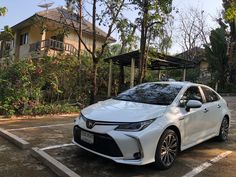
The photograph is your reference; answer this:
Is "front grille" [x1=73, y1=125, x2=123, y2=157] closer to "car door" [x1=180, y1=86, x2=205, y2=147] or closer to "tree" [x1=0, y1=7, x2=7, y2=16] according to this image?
"car door" [x1=180, y1=86, x2=205, y2=147]

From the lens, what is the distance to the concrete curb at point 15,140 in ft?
20.1

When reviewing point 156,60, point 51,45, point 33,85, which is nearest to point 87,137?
point 33,85

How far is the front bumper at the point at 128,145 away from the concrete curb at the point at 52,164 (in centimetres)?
61

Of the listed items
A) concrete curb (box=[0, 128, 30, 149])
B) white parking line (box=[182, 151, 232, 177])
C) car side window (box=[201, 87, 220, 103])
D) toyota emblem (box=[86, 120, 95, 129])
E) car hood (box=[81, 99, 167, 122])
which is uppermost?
car side window (box=[201, 87, 220, 103])

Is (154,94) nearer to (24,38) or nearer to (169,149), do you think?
(169,149)

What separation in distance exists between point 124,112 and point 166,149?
0.95 m

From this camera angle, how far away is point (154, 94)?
6.09 m

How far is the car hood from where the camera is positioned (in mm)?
4841

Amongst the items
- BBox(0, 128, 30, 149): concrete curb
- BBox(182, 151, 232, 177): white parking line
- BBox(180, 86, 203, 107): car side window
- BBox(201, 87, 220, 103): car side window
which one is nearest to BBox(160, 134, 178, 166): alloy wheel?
BBox(182, 151, 232, 177): white parking line

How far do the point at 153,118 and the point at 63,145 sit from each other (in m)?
2.35

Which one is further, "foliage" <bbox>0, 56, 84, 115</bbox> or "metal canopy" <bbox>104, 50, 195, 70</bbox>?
"metal canopy" <bbox>104, 50, 195, 70</bbox>

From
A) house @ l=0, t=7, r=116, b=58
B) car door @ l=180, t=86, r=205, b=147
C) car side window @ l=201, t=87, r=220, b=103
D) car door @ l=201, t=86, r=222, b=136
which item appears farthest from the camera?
house @ l=0, t=7, r=116, b=58

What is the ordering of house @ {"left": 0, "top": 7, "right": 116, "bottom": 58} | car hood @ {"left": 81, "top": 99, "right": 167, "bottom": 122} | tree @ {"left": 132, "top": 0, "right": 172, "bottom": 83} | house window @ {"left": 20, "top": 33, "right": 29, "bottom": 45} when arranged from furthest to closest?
house window @ {"left": 20, "top": 33, "right": 29, "bottom": 45}
house @ {"left": 0, "top": 7, "right": 116, "bottom": 58}
tree @ {"left": 132, "top": 0, "right": 172, "bottom": 83}
car hood @ {"left": 81, "top": 99, "right": 167, "bottom": 122}

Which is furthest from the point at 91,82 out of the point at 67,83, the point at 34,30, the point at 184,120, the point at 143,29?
the point at 34,30
